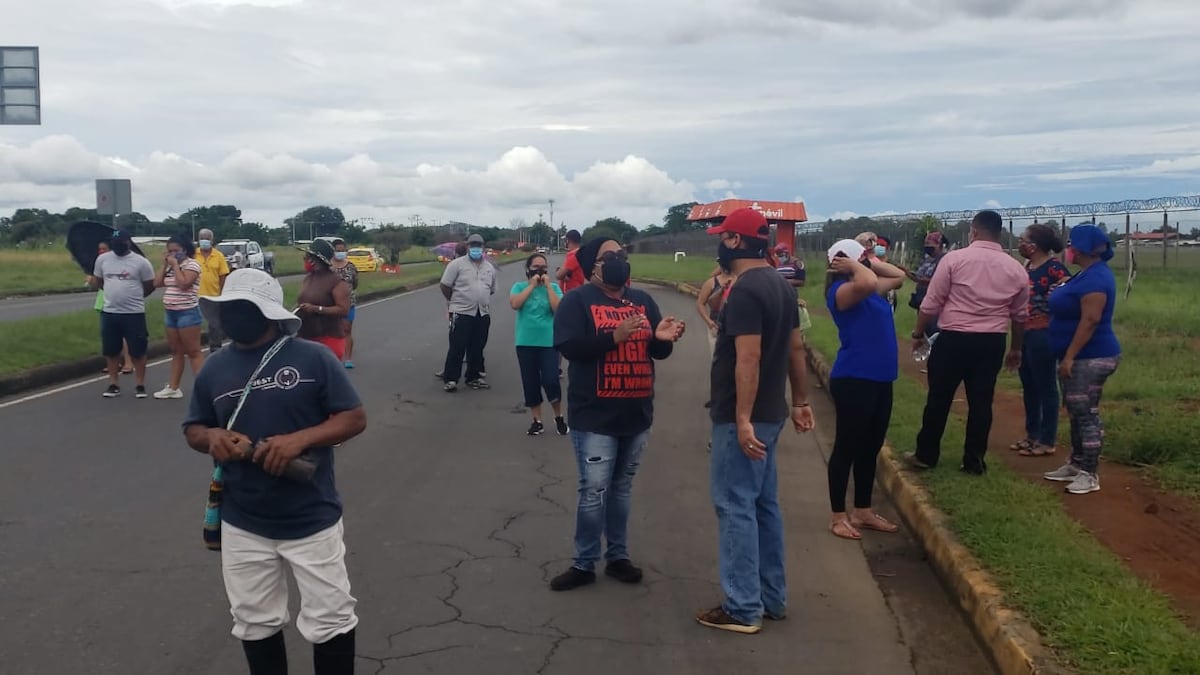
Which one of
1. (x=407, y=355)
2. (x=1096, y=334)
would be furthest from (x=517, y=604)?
(x=407, y=355)

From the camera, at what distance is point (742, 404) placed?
16.4ft

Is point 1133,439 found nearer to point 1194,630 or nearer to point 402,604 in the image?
point 1194,630

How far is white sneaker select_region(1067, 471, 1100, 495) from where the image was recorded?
7160mm

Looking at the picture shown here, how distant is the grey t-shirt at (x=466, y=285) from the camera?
41.1ft

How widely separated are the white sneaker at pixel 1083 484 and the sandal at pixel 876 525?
122 centimetres

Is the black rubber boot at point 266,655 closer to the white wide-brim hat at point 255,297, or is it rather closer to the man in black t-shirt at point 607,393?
the white wide-brim hat at point 255,297

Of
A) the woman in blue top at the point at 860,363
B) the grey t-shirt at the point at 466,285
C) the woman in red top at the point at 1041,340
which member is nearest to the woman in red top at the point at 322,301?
the grey t-shirt at the point at 466,285

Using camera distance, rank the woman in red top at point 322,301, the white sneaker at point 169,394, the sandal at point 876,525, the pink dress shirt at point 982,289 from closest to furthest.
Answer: the sandal at point 876,525 < the pink dress shirt at point 982,289 < the woman in red top at point 322,301 < the white sneaker at point 169,394

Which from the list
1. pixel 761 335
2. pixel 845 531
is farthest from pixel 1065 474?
pixel 761 335

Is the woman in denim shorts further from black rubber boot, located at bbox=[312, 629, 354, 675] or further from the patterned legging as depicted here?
the patterned legging

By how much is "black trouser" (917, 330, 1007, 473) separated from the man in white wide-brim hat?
4585mm

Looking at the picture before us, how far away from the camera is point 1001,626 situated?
4766 millimetres

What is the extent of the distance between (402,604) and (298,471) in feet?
6.39

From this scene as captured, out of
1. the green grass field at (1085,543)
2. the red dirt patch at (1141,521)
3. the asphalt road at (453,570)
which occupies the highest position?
the green grass field at (1085,543)
